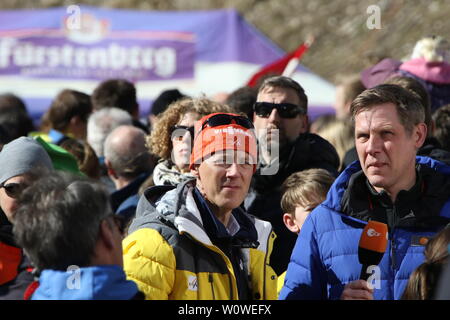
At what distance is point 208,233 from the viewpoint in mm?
3760

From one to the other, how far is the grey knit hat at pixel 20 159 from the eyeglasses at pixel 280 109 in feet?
5.29

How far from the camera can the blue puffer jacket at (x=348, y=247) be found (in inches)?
150

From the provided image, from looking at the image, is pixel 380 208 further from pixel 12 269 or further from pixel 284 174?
pixel 12 269

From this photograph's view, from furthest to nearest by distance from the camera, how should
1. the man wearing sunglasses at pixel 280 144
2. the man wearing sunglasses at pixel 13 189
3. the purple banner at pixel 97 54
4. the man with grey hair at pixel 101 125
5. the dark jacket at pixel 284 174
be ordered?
A: 1. the purple banner at pixel 97 54
2. the man with grey hair at pixel 101 125
3. the man wearing sunglasses at pixel 280 144
4. the dark jacket at pixel 284 174
5. the man wearing sunglasses at pixel 13 189

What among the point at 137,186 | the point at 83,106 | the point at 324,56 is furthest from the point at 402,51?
the point at 137,186

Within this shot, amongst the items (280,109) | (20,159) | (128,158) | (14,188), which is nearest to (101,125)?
(128,158)

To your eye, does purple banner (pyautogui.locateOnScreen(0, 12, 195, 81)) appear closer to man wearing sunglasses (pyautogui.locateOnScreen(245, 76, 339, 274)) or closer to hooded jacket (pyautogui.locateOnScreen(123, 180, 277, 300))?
man wearing sunglasses (pyautogui.locateOnScreen(245, 76, 339, 274))

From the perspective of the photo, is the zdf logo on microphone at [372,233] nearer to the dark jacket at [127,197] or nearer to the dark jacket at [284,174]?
the dark jacket at [284,174]

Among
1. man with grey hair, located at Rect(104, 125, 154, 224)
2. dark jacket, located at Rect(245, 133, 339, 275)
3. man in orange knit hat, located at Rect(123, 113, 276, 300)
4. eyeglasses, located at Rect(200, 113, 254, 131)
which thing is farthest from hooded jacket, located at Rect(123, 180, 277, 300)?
man with grey hair, located at Rect(104, 125, 154, 224)

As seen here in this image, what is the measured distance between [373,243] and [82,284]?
114cm

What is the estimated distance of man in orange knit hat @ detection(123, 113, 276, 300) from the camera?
11.7 feet

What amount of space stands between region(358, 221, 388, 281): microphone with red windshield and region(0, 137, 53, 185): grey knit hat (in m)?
1.61

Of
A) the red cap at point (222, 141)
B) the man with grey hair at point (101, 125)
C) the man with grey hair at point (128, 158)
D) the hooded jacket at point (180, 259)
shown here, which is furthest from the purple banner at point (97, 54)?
the hooded jacket at point (180, 259)
